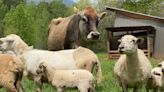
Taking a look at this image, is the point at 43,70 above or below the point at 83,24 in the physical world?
below

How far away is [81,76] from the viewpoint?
408 inches

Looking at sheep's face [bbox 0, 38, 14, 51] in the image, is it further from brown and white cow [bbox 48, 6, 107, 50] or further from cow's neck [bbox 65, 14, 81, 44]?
cow's neck [bbox 65, 14, 81, 44]

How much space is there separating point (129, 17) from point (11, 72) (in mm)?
31710

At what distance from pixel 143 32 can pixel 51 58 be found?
26139 millimetres

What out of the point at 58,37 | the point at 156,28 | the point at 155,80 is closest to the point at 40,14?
the point at 156,28

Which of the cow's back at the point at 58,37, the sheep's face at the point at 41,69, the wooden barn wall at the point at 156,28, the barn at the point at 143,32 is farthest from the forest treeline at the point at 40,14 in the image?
the sheep's face at the point at 41,69

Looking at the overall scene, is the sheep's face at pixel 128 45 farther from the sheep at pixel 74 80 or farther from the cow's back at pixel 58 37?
the cow's back at pixel 58 37

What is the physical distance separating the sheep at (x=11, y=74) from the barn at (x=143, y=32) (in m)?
26.5

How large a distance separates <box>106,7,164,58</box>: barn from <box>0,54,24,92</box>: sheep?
87.1 feet

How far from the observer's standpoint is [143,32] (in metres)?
37.9

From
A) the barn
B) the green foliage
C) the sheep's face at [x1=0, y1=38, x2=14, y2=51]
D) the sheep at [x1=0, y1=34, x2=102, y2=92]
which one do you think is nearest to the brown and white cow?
the sheep at [x1=0, y1=34, x2=102, y2=92]

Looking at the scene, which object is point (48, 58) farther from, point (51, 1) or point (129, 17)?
point (51, 1)

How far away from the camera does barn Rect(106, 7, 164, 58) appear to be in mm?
37094

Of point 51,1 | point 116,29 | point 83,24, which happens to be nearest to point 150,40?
point 116,29
